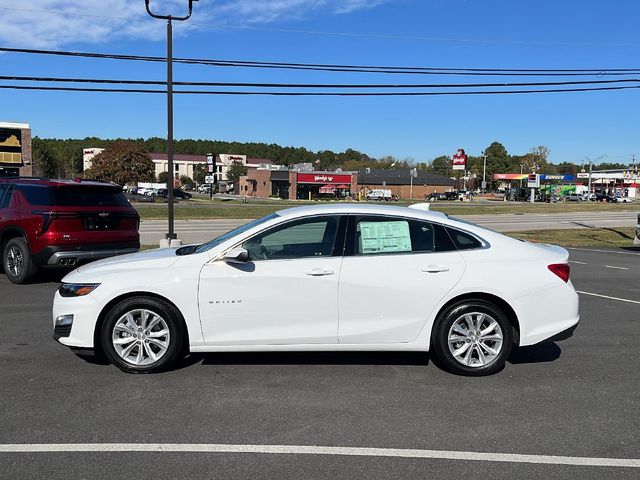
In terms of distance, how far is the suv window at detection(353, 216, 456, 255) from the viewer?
516 centimetres

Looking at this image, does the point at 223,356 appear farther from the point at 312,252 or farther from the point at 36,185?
the point at 36,185

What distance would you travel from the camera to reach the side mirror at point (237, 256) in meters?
4.95

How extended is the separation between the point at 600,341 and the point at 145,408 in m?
5.00

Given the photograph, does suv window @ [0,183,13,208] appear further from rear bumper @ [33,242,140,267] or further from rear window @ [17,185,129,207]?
rear bumper @ [33,242,140,267]

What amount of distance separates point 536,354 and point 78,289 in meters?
4.58

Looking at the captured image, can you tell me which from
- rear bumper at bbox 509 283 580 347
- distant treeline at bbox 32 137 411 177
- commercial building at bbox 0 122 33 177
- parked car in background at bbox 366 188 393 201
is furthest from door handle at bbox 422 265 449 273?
distant treeline at bbox 32 137 411 177

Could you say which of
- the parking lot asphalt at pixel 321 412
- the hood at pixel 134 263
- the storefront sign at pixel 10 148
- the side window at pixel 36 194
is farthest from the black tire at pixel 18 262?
the storefront sign at pixel 10 148

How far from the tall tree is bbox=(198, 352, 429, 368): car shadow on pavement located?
245 ft

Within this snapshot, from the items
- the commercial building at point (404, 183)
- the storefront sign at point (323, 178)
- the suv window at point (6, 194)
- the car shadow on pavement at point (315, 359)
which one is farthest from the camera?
the commercial building at point (404, 183)

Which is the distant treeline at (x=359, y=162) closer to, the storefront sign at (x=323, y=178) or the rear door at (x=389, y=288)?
the storefront sign at (x=323, y=178)

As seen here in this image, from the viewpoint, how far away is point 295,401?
454cm

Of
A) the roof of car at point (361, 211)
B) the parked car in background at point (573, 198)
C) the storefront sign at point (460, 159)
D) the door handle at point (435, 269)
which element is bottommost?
the door handle at point (435, 269)

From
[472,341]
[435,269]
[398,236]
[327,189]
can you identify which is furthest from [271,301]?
[327,189]

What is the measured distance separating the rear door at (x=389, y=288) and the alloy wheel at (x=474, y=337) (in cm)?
32
